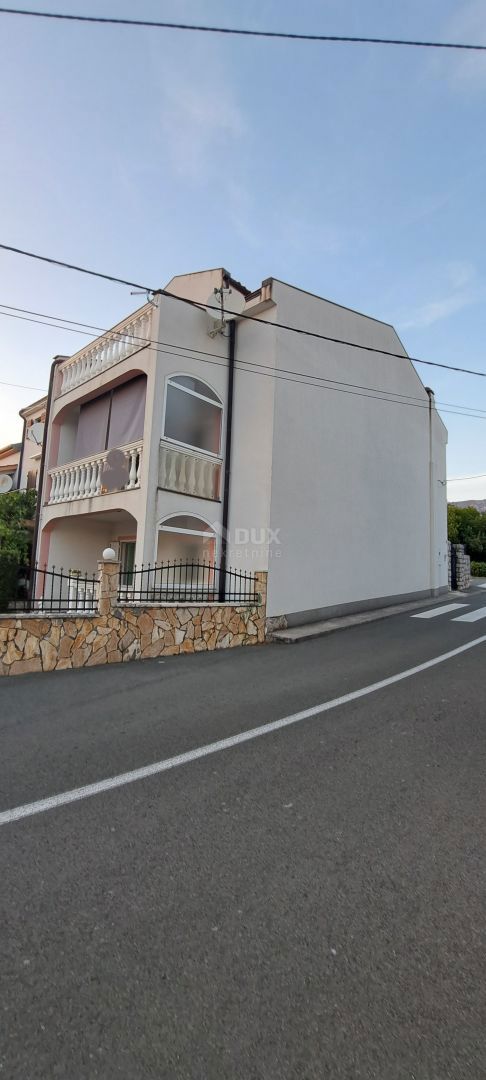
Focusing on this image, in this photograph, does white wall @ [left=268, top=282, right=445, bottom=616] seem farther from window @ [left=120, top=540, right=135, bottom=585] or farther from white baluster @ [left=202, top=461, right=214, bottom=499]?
window @ [left=120, top=540, right=135, bottom=585]

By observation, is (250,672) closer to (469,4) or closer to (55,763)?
(55,763)

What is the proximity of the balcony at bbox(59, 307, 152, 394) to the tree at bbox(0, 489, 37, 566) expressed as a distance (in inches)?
138

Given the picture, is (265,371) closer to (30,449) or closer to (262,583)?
(262,583)

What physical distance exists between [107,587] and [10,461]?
623 inches

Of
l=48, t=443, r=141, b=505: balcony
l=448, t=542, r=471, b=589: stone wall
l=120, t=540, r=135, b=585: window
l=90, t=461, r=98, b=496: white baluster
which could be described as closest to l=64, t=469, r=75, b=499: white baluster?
l=48, t=443, r=141, b=505: balcony

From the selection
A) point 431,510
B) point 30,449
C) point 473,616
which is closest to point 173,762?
point 473,616

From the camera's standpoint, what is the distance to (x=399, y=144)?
8.08 metres

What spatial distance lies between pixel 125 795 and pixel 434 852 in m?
1.81

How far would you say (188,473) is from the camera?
32.3 ft

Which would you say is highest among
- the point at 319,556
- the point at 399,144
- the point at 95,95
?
the point at 399,144

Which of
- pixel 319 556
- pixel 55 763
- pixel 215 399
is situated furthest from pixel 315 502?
pixel 55 763

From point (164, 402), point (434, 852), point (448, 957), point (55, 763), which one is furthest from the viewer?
point (164, 402)

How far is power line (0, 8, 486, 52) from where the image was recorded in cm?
497

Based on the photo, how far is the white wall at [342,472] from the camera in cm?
992
